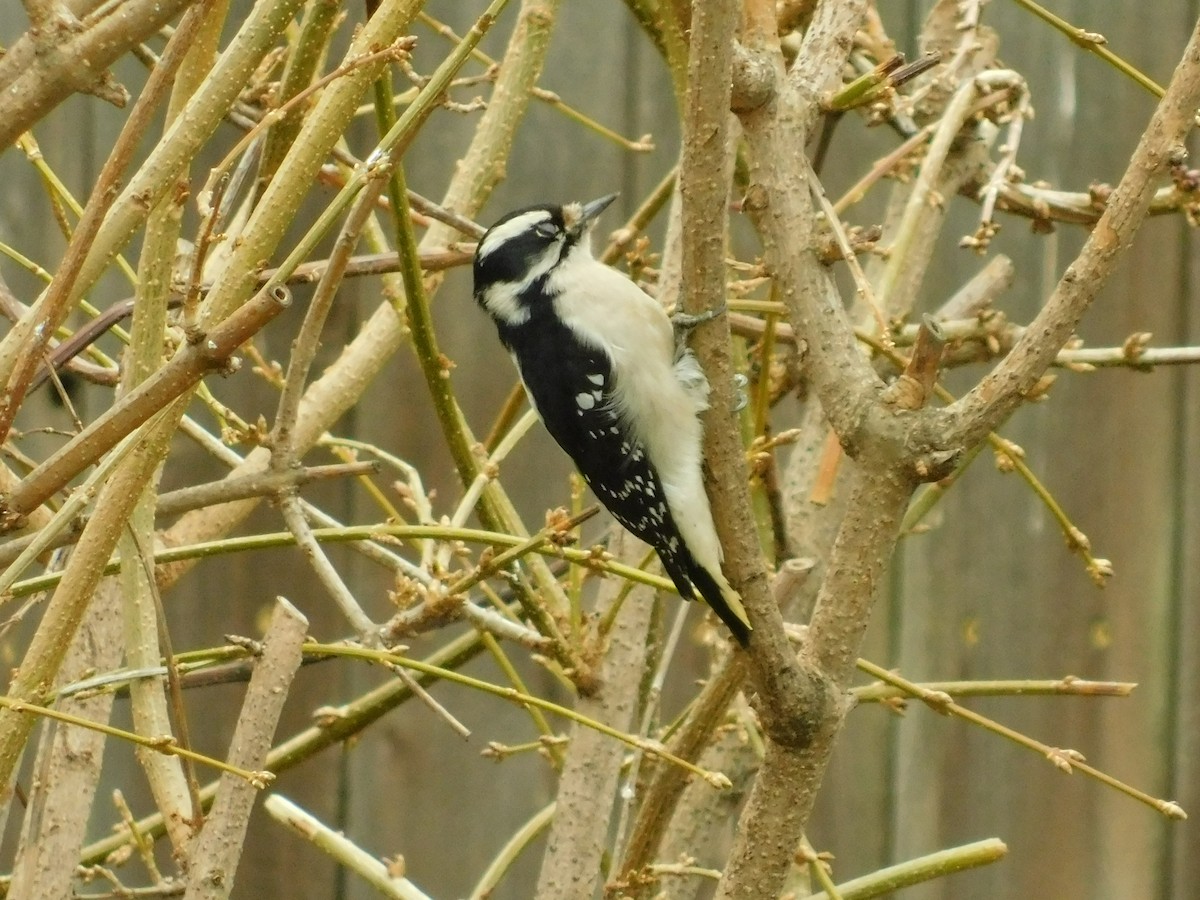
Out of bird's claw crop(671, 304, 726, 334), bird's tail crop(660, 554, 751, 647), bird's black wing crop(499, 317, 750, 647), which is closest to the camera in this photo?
bird's claw crop(671, 304, 726, 334)

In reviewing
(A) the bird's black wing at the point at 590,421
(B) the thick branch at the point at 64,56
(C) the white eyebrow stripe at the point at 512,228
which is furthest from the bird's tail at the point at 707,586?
(B) the thick branch at the point at 64,56

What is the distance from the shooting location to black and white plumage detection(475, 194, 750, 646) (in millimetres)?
1857

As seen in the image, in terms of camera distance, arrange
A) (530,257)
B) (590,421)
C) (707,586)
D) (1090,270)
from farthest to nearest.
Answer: (530,257)
(590,421)
(707,586)
(1090,270)

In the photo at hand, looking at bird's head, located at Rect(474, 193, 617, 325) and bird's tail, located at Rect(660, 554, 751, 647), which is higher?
bird's head, located at Rect(474, 193, 617, 325)

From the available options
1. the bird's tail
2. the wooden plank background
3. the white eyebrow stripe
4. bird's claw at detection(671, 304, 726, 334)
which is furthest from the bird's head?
bird's claw at detection(671, 304, 726, 334)

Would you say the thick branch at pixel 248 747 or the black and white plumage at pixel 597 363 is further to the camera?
the black and white plumage at pixel 597 363

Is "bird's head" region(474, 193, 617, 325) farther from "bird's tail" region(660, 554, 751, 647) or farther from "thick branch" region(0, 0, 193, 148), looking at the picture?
"thick branch" region(0, 0, 193, 148)

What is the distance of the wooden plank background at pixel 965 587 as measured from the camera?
8.16 ft

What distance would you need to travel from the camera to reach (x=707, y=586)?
1.58 m

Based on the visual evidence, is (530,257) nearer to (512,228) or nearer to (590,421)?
(512,228)

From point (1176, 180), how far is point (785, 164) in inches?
23.4

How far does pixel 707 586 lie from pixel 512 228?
2.20 feet

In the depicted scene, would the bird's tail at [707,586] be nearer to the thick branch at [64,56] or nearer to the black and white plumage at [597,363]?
the black and white plumage at [597,363]

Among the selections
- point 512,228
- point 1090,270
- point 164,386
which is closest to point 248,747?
point 164,386
